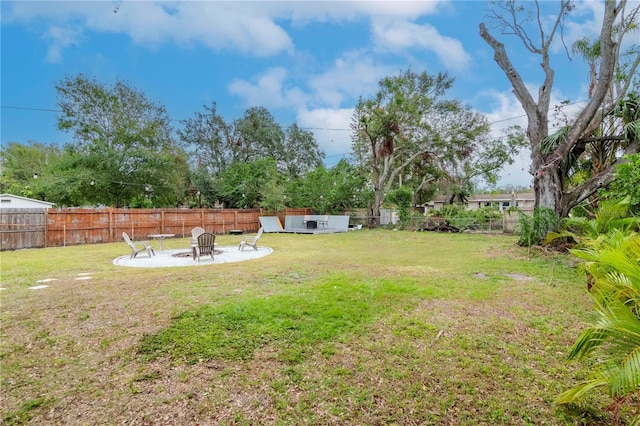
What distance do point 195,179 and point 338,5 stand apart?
16.5 meters

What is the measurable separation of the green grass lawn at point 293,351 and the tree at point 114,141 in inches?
554

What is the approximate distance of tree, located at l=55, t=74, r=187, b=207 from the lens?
685 inches

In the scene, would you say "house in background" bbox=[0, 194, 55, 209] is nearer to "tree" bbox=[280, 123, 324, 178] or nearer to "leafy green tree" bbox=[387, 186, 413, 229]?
"tree" bbox=[280, 123, 324, 178]

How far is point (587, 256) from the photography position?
2592mm

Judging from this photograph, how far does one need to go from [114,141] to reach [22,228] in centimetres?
894

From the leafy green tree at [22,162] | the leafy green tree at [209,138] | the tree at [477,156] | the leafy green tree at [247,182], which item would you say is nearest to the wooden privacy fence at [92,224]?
the leafy green tree at [247,182]

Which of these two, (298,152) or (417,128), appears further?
(298,152)

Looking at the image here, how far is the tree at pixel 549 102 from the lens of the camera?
7.99m

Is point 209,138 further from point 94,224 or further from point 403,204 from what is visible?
point 403,204

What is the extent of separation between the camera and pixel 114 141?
18.1 m

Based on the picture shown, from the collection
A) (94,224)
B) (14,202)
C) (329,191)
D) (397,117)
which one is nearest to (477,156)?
(397,117)

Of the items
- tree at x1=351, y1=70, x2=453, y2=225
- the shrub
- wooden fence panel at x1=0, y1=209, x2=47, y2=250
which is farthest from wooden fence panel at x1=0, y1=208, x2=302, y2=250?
the shrub

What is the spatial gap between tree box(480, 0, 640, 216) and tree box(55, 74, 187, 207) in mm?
18077

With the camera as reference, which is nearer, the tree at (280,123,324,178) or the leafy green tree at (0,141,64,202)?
the leafy green tree at (0,141,64,202)
